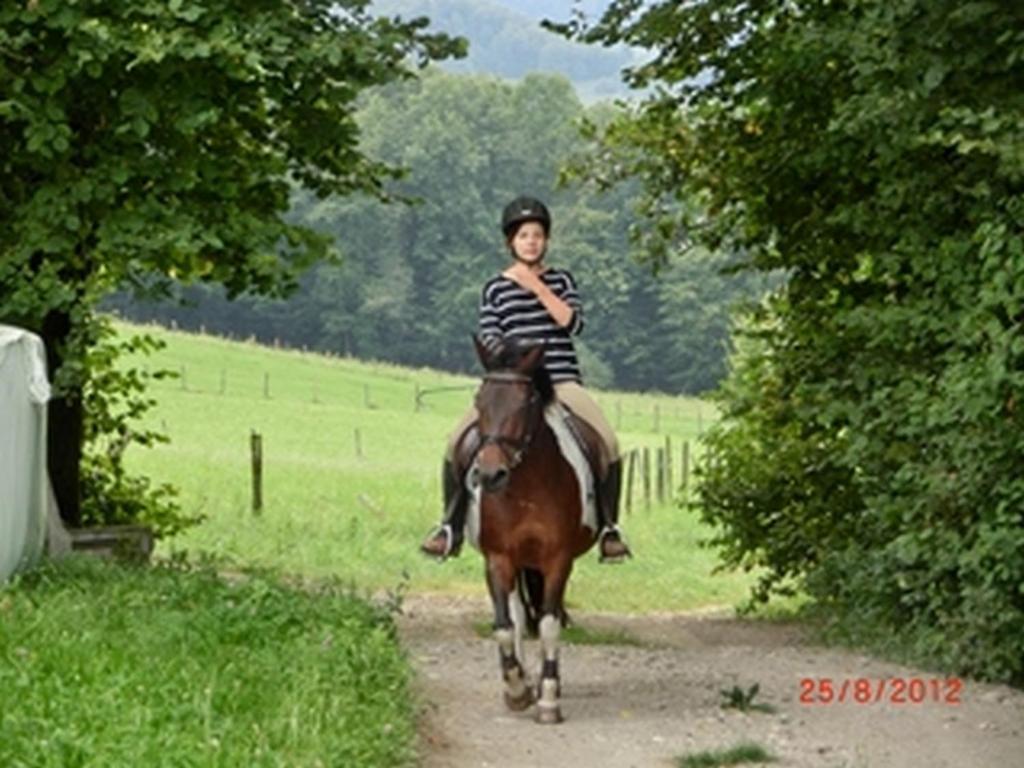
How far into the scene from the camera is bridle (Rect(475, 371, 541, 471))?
10633mm

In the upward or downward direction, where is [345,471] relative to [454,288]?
downward

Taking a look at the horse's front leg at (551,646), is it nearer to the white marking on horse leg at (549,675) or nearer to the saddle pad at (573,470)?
the white marking on horse leg at (549,675)

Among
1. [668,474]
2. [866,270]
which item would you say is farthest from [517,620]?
[668,474]

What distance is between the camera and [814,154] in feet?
53.1

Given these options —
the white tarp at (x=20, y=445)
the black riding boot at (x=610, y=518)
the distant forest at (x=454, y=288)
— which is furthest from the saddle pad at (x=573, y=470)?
the distant forest at (x=454, y=288)

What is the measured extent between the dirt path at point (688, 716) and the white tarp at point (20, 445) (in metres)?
2.85

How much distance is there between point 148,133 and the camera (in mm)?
15781

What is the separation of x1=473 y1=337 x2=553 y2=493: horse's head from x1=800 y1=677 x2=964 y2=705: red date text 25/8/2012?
296cm

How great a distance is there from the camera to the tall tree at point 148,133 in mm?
15047

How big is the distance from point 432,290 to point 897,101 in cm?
8693

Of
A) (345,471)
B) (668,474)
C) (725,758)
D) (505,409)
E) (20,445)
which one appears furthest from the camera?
(345,471)

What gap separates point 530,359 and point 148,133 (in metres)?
6.15

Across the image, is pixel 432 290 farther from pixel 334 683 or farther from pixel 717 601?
pixel 334 683

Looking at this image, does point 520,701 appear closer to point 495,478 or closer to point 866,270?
point 495,478
